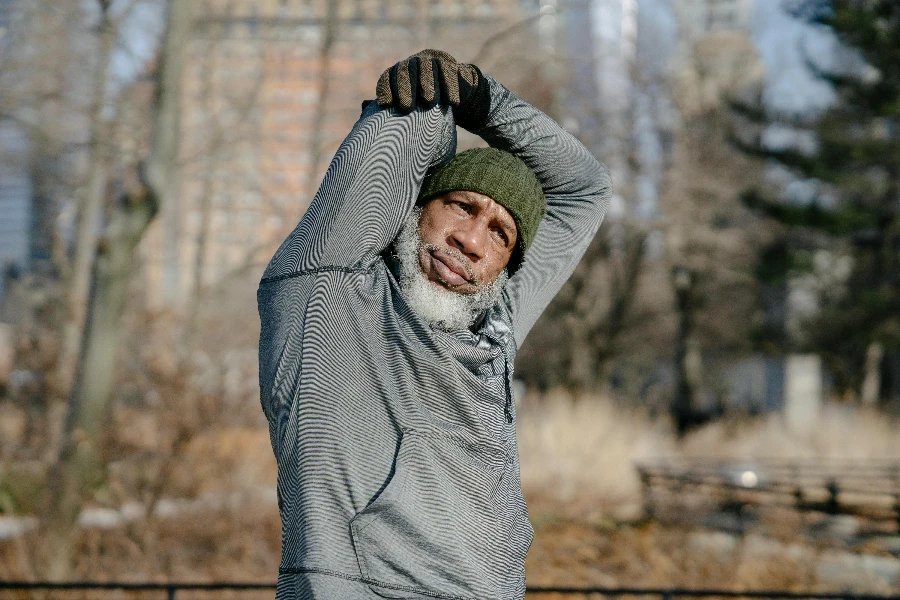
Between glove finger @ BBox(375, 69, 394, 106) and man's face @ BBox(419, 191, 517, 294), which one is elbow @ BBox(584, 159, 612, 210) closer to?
man's face @ BBox(419, 191, 517, 294)

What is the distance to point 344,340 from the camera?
1578 mm

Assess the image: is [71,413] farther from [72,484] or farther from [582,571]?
[582,571]

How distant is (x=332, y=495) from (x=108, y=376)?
6.63m

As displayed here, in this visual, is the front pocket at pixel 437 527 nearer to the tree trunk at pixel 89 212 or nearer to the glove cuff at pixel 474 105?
the glove cuff at pixel 474 105

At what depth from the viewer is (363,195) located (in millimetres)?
1640

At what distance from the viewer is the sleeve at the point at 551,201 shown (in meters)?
1.93

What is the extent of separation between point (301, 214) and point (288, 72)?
7.15ft

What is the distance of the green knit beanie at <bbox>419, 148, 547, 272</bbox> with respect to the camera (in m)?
1.80

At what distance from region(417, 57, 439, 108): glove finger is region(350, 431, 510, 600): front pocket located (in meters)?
0.58

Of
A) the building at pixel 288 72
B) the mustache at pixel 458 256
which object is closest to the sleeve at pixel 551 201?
the mustache at pixel 458 256

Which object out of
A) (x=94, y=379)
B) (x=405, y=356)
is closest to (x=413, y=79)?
(x=405, y=356)

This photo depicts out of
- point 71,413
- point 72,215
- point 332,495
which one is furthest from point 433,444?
point 72,215

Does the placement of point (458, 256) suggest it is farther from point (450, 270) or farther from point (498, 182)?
point (498, 182)

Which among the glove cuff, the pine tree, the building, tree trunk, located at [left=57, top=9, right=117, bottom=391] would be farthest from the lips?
the pine tree
